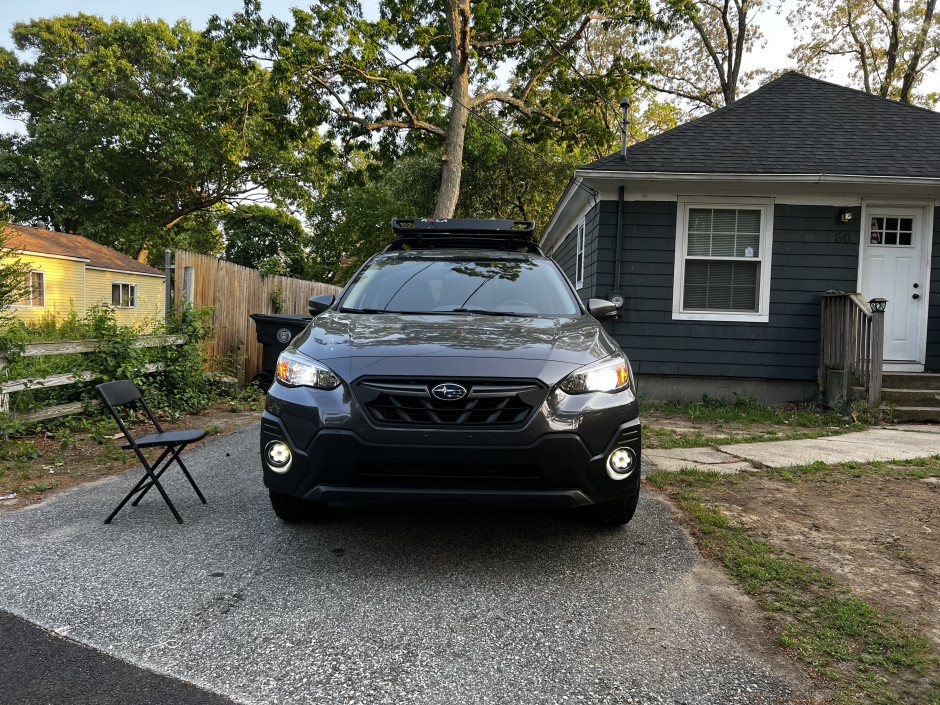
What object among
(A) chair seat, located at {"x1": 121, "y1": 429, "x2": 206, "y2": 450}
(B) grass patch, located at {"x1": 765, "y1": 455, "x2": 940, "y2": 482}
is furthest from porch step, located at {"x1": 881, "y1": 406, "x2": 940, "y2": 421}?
(A) chair seat, located at {"x1": 121, "y1": 429, "x2": 206, "y2": 450}

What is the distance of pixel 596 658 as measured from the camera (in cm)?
222

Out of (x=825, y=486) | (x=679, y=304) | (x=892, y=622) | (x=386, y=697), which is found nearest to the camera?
(x=386, y=697)

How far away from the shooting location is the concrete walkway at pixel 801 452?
5070 millimetres

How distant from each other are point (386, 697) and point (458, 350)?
146 centimetres

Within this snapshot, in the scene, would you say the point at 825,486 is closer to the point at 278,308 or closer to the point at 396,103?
the point at 278,308

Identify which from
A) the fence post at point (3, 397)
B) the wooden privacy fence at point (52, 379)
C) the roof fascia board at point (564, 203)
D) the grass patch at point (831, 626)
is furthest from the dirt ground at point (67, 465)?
the roof fascia board at point (564, 203)

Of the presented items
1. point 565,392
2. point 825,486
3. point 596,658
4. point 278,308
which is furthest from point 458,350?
point 278,308

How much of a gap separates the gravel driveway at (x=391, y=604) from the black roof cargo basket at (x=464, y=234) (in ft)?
7.51

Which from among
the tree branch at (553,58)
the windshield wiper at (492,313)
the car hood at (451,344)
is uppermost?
the tree branch at (553,58)

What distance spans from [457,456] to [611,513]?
1.14 metres

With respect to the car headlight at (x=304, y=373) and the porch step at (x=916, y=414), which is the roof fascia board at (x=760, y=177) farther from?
the car headlight at (x=304, y=373)

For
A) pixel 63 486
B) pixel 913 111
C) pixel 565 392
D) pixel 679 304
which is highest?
pixel 913 111

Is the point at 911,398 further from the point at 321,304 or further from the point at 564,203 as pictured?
the point at 321,304

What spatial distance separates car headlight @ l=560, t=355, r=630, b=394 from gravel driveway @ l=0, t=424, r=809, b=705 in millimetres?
877
